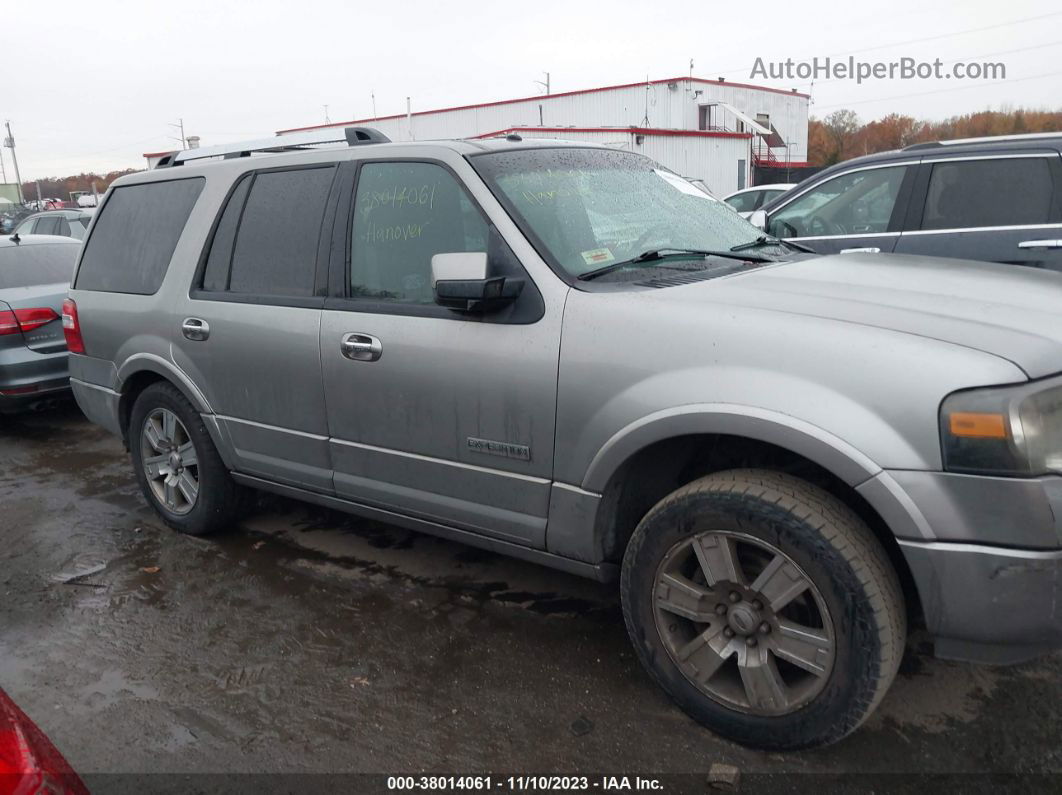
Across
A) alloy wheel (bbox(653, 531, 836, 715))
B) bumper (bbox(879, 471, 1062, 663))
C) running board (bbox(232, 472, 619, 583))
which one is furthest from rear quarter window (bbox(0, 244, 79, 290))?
bumper (bbox(879, 471, 1062, 663))

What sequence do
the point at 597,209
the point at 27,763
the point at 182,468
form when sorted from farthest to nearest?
the point at 182,468 < the point at 597,209 < the point at 27,763

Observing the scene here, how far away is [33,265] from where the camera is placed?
716cm

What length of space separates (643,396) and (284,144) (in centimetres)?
265

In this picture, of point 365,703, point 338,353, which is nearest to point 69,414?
point 338,353

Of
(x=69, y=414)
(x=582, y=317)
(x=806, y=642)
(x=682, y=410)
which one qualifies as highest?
(x=582, y=317)

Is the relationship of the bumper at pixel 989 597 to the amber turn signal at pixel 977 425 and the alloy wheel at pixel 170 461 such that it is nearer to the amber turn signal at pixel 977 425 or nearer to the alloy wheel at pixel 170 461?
the amber turn signal at pixel 977 425

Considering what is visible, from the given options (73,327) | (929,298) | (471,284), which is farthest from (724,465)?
(73,327)

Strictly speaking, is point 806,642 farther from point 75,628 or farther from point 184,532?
point 184,532

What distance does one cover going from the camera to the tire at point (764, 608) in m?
2.37

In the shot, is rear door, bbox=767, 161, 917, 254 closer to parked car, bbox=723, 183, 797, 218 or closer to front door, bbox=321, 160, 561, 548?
front door, bbox=321, 160, 561, 548

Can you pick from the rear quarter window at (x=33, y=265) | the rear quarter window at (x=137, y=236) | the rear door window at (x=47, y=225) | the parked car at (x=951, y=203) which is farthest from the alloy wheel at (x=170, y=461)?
the rear door window at (x=47, y=225)

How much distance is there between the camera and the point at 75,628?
3.68 meters

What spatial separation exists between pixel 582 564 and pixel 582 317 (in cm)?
86

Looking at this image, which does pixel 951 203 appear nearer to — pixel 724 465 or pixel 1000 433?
pixel 724 465
